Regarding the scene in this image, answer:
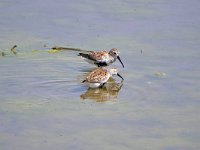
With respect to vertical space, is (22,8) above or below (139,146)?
above

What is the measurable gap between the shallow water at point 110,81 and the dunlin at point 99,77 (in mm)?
158

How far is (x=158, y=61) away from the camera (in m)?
11.8

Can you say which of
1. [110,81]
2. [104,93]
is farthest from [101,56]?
[104,93]

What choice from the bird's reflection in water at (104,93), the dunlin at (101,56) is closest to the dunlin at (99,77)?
the bird's reflection in water at (104,93)

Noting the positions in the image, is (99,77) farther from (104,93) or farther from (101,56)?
(101,56)

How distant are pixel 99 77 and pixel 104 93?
0.29 meters

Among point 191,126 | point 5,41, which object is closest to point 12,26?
point 5,41

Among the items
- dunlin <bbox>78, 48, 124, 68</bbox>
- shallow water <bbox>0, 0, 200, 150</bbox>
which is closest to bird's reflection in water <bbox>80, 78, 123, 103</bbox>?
shallow water <bbox>0, 0, 200, 150</bbox>

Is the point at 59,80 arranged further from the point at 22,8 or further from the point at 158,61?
the point at 22,8

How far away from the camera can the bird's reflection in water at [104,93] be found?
10227 mm

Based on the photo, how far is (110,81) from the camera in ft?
38.1

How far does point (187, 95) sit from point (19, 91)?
9.09 feet

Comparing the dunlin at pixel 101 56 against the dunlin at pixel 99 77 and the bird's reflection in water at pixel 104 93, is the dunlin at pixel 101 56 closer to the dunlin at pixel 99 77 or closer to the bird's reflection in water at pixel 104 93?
the dunlin at pixel 99 77

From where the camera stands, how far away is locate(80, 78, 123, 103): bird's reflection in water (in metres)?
10.2
